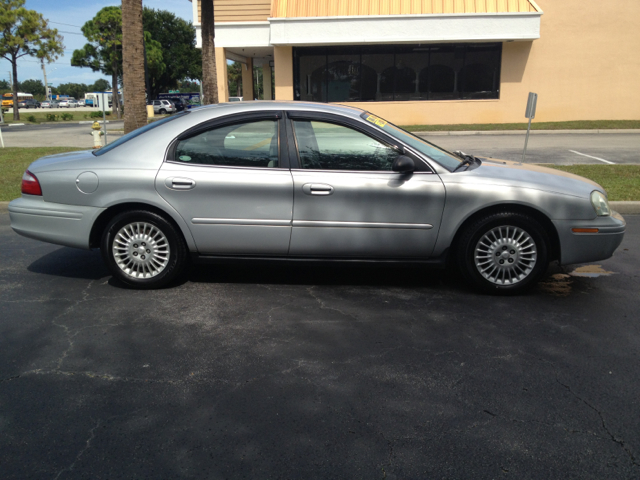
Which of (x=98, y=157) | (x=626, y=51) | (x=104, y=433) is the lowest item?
(x=104, y=433)

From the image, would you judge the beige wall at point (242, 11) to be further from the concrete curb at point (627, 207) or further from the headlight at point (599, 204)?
the headlight at point (599, 204)

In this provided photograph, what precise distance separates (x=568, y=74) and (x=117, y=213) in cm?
2489

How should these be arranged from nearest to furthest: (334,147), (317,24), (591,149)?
(334,147) → (591,149) → (317,24)

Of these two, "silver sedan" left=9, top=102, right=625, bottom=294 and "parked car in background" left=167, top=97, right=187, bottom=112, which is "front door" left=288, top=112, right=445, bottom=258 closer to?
"silver sedan" left=9, top=102, right=625, bottom=294

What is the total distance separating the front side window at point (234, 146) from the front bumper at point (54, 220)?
95 cm

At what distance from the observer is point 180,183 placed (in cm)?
496

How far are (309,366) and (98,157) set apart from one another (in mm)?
2886

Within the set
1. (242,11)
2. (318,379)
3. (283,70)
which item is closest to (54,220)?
(318,379)

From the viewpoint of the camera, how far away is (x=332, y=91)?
2630cm

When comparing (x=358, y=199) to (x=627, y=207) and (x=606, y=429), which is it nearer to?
(x=606, y=429)

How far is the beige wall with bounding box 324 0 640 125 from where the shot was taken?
24.8 m

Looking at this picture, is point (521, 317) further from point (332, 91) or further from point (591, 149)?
point (332, 91)

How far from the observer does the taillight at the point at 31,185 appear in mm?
5238

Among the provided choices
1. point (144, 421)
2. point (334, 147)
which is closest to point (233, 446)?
point (144, 421)
